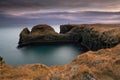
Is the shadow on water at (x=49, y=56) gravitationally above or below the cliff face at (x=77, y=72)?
below

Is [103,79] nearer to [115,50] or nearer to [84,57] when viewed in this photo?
[84,57]

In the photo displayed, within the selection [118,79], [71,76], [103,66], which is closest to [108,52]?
[103,66]

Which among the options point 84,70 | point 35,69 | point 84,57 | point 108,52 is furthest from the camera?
point 108,52

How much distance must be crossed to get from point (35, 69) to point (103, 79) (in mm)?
15355

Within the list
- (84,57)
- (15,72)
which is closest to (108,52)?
(84,57)

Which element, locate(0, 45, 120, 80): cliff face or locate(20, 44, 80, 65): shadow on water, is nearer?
locate(0, 45, 120, 80): cliff face

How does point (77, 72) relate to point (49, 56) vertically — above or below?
above

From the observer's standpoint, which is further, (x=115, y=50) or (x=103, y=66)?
(x=115, y=50)

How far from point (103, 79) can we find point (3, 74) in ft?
66.7

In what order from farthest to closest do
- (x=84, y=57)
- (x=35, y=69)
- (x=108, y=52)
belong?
(x=108, y=52) → (x=84, y=57) → (x=35, y=69)

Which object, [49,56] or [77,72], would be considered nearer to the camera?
[77,72]

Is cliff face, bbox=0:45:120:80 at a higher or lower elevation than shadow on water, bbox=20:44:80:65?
higher

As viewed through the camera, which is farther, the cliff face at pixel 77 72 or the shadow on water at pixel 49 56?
the shadow on water at pixel 49 56

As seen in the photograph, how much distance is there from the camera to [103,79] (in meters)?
37.3
